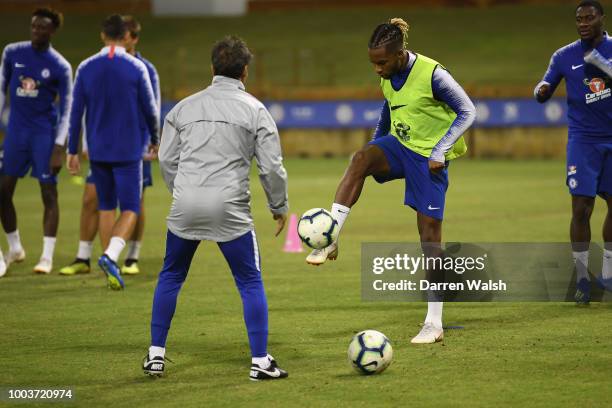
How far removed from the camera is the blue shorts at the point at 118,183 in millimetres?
9961

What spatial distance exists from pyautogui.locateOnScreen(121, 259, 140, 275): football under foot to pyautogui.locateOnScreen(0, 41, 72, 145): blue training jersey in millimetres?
1362

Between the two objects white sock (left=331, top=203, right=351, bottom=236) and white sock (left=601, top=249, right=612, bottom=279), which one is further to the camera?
white sock (left=601, top=249, right=612, bottom=279)

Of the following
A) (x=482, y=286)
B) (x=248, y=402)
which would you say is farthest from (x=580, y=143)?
(x=248, y=402)

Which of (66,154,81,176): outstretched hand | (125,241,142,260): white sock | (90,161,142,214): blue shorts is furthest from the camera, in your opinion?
(125,241,142,260): white sock

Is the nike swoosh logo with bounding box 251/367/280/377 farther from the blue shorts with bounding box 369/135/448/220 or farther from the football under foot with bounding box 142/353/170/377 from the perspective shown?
the blue shorts with bounding box 369/135/448/220

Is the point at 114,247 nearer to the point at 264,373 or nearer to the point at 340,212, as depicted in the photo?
the point at 340,212

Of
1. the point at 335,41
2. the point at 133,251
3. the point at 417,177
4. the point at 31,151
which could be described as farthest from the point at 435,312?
the point at 335,41

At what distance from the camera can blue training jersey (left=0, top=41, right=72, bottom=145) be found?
10773mm

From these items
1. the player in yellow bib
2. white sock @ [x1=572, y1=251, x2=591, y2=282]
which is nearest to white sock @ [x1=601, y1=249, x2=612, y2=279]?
white sock @ [x1=572, y1=251, x2=591, y2=282]

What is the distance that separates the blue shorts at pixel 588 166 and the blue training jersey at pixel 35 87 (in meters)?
4.86

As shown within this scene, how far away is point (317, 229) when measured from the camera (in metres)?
6.91

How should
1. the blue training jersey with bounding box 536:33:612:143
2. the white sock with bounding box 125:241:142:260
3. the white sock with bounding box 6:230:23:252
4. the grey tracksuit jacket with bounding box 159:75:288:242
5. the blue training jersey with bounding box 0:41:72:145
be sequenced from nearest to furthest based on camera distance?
the grey tracksuit jacket with bounding box 159:75:288:242, the blue training jersey with bounding box 536:33:612:143, the blue training jersey with bounding box 0:41:72:145, the white sock with bounding box 125:241:142:260, the white sock with bounding box 6:230:23:252

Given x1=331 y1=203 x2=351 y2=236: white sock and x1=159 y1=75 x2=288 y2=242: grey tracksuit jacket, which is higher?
x1=159 y1=75 x2=288 y2=242: grey tracksuit jacket

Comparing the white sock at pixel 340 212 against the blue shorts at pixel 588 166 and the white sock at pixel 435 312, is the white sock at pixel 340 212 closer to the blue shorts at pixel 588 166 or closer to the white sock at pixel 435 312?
the white sock at pixel 435 312
